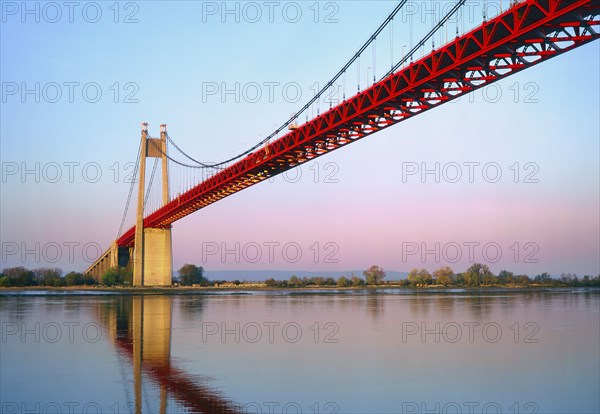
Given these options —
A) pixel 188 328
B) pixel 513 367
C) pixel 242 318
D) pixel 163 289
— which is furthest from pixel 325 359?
pixel 163 289

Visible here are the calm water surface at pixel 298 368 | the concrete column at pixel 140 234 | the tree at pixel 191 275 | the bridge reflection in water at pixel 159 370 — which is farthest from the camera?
the tree at pixel 191 275

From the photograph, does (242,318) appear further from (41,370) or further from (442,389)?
(442,389)

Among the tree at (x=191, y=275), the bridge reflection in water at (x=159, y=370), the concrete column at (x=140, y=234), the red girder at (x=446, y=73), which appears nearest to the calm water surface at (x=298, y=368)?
the bridge reflection in water at (x=159, y=370)

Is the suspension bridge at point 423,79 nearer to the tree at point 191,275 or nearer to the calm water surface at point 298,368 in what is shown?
the calm water surface at point 298,368

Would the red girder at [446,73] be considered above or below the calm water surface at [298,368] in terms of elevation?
above

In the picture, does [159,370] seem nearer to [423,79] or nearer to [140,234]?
[423,79]

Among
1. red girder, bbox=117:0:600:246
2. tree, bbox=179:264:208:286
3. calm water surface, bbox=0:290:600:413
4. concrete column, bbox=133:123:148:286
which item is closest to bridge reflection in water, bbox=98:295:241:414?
calm water surface, bbox=0:290:600:413
